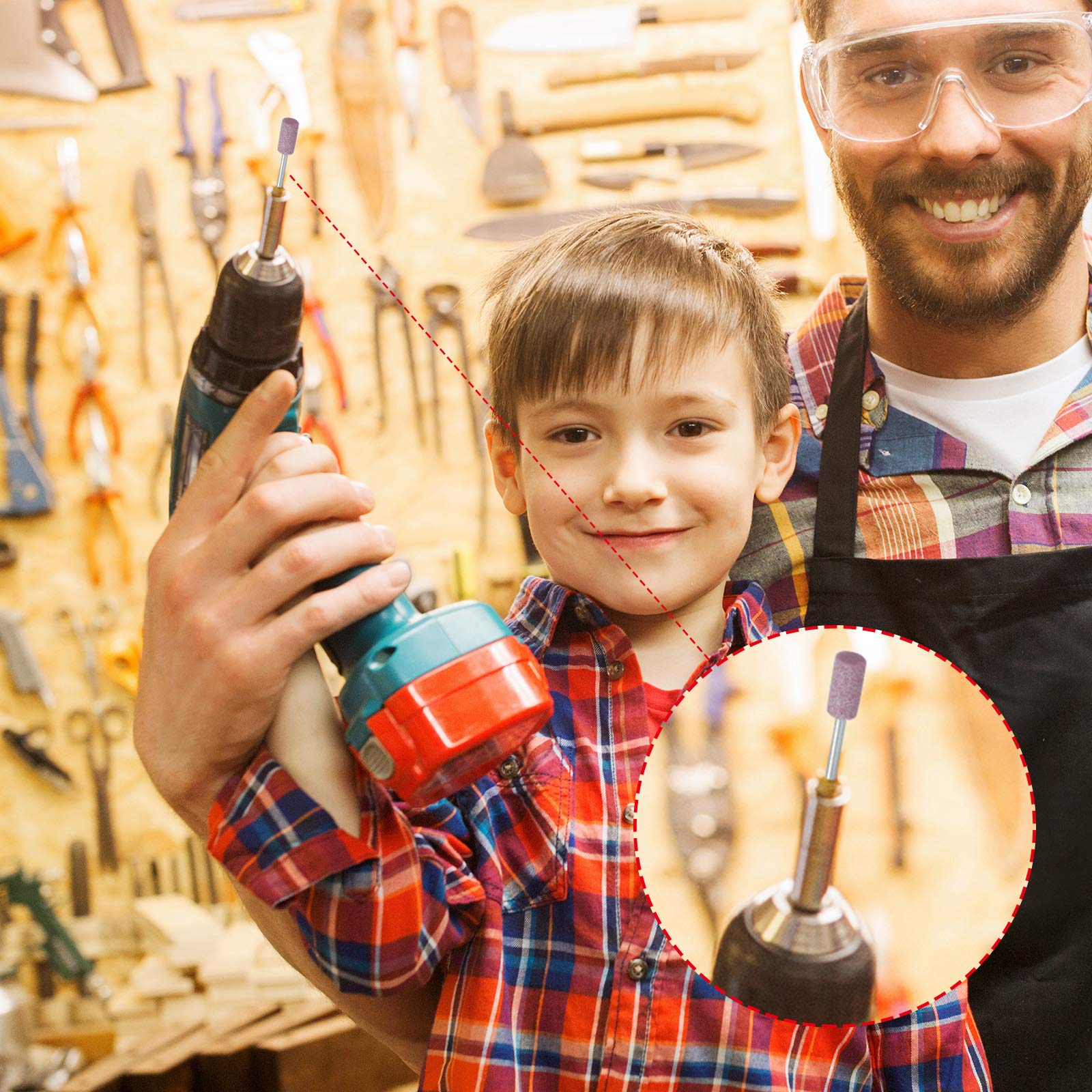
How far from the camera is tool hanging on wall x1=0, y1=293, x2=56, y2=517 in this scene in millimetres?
2490

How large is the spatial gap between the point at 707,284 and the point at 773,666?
34 centimetres

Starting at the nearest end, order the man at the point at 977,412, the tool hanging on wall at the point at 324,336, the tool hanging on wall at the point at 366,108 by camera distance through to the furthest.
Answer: the man at the point at 977,412
the tool hanging on wall at the point at 324,336
the tool hanging on wall at the point at 366,108

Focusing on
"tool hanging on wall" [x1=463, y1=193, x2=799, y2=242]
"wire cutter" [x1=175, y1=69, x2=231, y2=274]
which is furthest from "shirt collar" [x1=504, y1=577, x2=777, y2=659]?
"wire cutter" [x1=175, y1=69, x2=231, y2=274]

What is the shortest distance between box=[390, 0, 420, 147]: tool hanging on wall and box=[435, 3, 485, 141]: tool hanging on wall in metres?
0.06

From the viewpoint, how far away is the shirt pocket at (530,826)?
75cm

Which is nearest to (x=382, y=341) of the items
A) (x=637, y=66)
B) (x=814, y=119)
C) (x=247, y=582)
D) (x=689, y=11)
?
(x=637, y=66)

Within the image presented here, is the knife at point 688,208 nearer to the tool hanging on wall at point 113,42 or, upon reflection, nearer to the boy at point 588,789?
the tool hanging on wall at point 113,42

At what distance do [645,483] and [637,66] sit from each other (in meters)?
2.20

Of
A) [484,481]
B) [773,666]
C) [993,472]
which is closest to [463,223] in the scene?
Result: [484,481]

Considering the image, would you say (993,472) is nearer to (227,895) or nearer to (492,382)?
(492,382)

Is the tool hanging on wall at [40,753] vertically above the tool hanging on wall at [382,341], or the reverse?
the tool hanging on wall at [382,341]

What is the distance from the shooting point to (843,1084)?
0.70 metres

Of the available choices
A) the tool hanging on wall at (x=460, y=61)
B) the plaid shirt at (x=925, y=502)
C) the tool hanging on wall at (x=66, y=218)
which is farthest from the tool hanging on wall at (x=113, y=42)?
the plaid shirt at (x=925, y=502)

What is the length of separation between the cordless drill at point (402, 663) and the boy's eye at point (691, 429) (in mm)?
189
